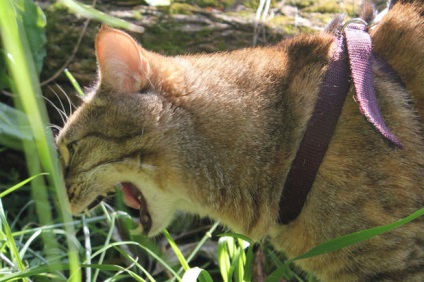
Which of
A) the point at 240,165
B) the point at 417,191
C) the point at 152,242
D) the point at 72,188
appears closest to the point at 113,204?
the point at 152,242

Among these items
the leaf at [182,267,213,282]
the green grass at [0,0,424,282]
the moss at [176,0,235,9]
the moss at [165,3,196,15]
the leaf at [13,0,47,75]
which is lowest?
the green grass at [0,0,424,282]

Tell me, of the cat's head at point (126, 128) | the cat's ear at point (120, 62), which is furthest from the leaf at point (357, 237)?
the cat's ear at point (120, 62)

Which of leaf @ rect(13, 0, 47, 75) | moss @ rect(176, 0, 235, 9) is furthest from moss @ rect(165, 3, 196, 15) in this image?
leaf @ rect(13, 0, 47, 75)

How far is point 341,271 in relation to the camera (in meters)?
1.70

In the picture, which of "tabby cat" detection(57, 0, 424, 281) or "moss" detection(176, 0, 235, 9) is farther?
"moss" detection(176, 0, 235, 9)

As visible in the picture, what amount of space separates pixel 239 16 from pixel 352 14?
523 mm

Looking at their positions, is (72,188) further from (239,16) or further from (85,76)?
(239,16)

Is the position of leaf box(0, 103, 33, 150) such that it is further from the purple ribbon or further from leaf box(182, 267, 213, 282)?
the purple ribbon

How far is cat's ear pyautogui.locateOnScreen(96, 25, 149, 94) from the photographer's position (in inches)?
66.2

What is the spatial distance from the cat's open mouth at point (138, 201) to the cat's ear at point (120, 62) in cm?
32

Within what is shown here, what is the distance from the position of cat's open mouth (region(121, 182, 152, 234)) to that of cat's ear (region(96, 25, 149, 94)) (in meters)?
0.32

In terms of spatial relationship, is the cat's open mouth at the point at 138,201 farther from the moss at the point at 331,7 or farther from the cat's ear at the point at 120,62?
the moss at the point at 331,7

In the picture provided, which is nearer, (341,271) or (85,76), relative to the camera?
(341,271)

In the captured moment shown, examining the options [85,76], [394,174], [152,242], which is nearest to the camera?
[394,174]
